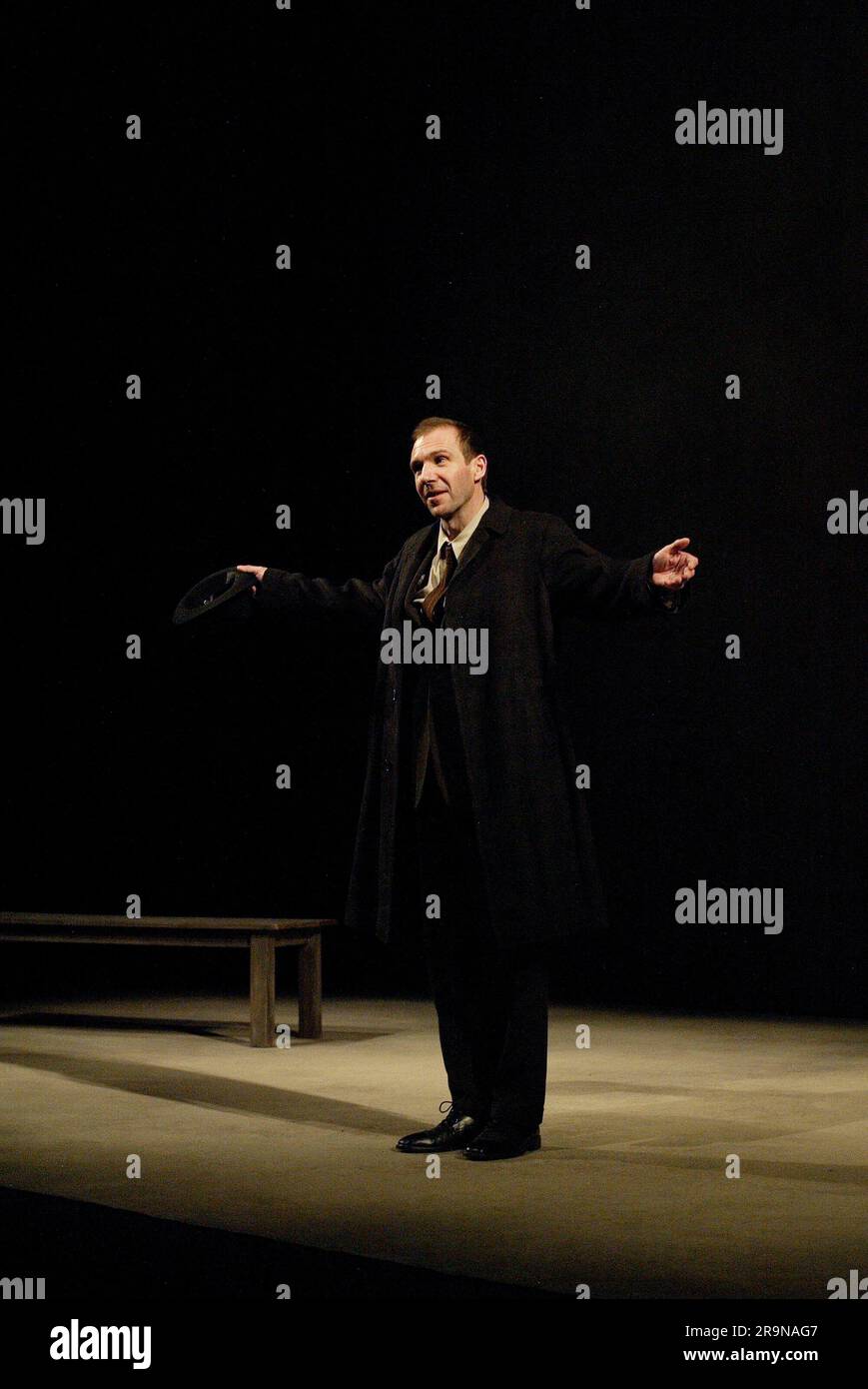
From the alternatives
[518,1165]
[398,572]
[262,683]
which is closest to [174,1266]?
[518,1165]

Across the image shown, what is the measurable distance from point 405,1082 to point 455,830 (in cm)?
157

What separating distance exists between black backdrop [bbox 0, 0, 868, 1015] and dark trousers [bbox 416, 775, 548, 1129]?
10.5 feet

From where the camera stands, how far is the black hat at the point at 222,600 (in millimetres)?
4480

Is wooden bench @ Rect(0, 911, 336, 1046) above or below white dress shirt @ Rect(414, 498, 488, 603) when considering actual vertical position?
below

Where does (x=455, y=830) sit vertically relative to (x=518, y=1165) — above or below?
above

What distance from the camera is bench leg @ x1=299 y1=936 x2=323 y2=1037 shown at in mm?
6746

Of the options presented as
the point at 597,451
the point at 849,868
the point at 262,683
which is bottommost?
the point at 849,868

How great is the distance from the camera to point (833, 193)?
732 centimetres

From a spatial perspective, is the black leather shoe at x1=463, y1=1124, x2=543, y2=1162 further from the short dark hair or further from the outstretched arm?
the short dark hair

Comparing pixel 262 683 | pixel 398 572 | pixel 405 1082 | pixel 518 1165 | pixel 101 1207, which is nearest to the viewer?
pixel 101 1207

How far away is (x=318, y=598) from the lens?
14.9 ft

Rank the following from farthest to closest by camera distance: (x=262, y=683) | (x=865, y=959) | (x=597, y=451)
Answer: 1. (x=262, y=683)
2. (x=597, y=451)
3. (x=865, y=959)

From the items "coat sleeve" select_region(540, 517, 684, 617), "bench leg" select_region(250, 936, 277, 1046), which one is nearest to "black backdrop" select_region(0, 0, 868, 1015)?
"bench leg" select_region(250, 936, 277, 1046)

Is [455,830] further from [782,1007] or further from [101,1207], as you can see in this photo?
[782,1007]
